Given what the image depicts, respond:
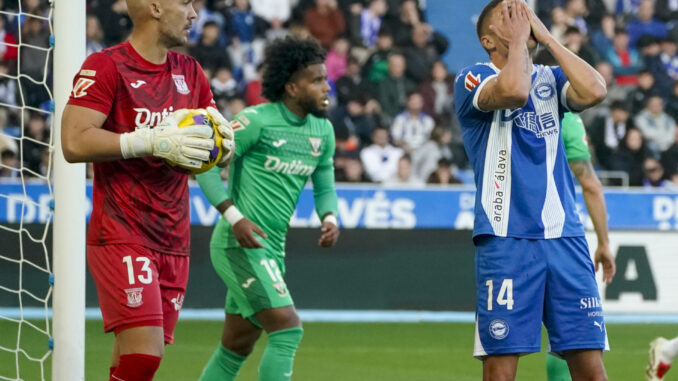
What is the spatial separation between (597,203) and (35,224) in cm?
730

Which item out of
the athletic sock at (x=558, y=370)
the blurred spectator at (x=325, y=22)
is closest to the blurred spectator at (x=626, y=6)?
the blurred spectator at (x=325, y=22)

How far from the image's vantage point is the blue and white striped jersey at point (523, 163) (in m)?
4.69

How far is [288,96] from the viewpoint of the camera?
6.65 meters

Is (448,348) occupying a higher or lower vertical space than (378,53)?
lower

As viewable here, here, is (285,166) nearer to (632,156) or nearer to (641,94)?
(632,156)

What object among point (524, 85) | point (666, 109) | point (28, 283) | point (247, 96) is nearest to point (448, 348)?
point (28, 283)

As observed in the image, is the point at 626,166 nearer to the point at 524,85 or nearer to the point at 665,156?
the point at 665,156

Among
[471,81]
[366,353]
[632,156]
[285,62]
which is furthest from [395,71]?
[471,81]

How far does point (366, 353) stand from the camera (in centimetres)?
952

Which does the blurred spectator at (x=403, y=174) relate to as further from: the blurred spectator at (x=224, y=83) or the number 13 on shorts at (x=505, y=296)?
the number 13 on shorts at (x=505, y=296)

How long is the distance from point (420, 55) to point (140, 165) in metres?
12.1

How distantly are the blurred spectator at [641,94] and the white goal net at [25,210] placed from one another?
8.72m

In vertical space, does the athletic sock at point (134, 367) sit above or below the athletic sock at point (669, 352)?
above

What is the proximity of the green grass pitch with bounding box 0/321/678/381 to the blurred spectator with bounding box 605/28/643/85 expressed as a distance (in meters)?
6.40
